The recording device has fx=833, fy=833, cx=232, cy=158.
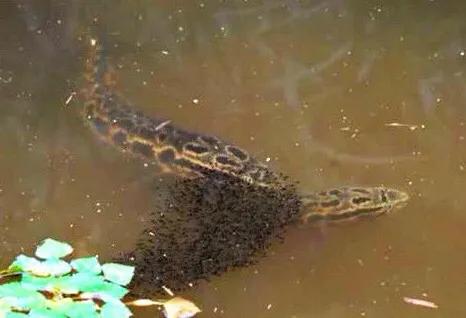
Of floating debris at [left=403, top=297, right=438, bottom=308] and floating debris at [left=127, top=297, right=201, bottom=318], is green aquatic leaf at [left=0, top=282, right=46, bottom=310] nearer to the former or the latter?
floating debris at [left=127, top=297, right=201, bottom=318]

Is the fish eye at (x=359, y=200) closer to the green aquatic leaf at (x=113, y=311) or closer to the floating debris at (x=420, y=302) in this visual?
the floating debris at (x=420, y=302)

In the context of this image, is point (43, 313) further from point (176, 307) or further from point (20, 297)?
point (176, 307)

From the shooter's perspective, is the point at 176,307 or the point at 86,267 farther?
the point at 176,307

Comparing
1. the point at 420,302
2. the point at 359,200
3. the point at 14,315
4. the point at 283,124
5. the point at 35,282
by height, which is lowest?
the point at 14,315

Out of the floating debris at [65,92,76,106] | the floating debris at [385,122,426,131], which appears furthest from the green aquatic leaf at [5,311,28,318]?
the floating debris at [385,122,426,131]

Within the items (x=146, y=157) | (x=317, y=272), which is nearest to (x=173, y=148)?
(x=146, y=157)

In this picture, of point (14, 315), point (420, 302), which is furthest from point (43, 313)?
point (420, 302)

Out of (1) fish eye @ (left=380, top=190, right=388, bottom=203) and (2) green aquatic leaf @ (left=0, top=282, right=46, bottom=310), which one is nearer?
(2) green aquatic leaf @ (left=0, top=282, right=46, bottom=310)
